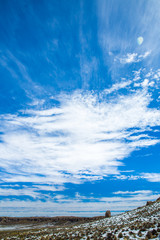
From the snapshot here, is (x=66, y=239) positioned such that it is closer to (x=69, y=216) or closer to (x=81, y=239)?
(x=81, y=239)

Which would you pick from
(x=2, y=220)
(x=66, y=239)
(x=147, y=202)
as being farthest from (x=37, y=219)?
(x=66, y=239)

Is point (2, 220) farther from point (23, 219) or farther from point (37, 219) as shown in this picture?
point (37, 219)

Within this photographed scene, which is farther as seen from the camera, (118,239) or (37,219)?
(37,219)

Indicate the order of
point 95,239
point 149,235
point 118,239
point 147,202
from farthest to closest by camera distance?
point 147,202 < point 95,239 < point 118,239 < point 149,235

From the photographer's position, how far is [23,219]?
147125 mm

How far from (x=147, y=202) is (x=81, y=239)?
43.3 meters

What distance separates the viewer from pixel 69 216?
414 feet

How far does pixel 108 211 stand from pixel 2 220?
438 feet

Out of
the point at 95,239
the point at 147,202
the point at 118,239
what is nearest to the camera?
the point at 118,239

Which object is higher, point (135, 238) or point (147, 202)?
point (147, 202)

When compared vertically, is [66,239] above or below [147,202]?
below

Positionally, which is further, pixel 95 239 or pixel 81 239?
pixel 81 239

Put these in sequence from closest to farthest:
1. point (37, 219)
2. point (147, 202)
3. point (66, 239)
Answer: point (66, 239)
point (147, 202)
point (37, 219)

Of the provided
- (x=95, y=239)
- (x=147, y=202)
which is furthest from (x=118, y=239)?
(x=147, y=202)
